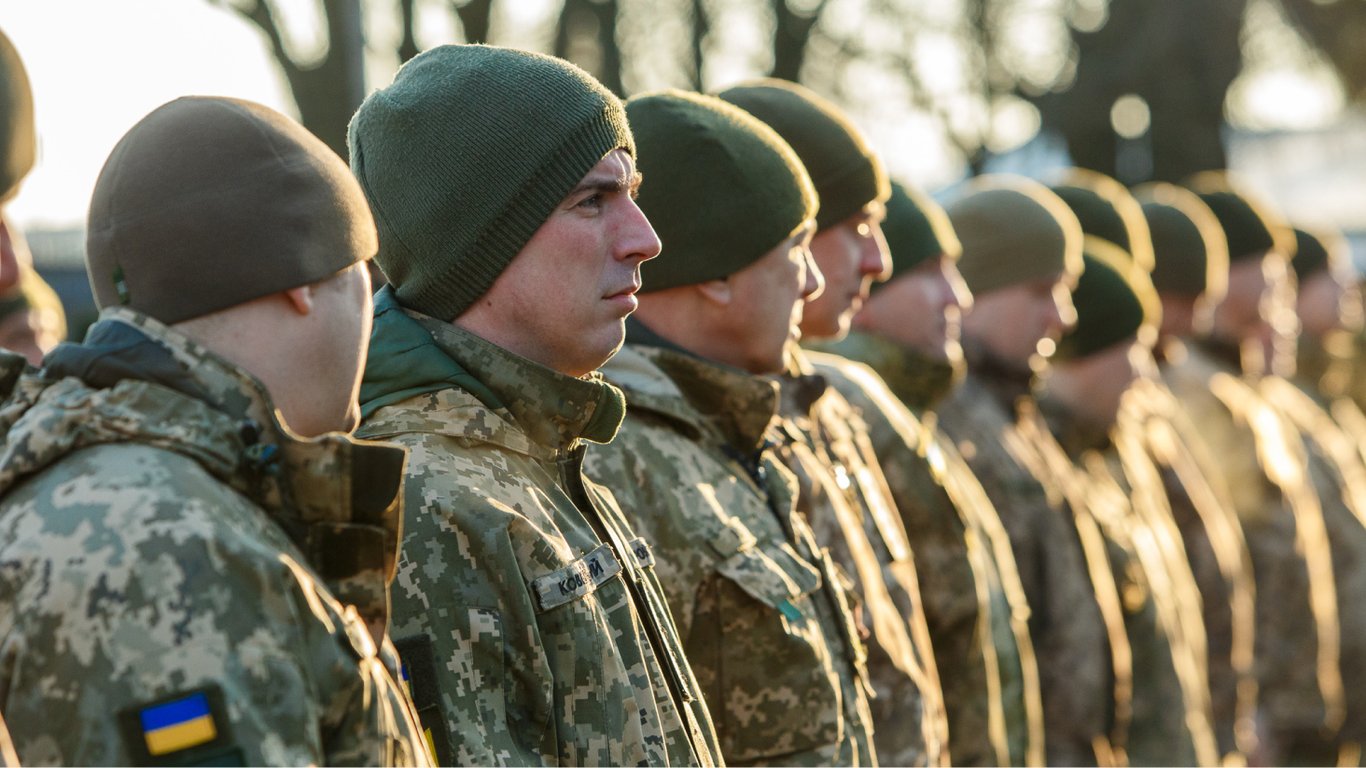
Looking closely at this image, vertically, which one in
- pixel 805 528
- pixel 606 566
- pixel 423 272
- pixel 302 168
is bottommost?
pixel 805 528

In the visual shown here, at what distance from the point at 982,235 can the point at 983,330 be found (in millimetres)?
380

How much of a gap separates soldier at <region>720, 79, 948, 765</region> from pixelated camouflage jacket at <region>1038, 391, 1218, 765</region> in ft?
5.85

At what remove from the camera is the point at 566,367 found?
3332 mm

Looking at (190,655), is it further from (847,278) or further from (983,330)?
(983,330)

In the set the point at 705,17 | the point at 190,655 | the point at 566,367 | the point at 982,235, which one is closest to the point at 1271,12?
the point at 705,17

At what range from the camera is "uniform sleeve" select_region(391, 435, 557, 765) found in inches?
110

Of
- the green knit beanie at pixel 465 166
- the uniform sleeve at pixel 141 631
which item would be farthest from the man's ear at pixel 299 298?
the green knit beanie at pixel 465 166

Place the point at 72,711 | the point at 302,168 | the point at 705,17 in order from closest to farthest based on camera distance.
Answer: the point at 72,711 → the point at 302,168 → the point at 705,17

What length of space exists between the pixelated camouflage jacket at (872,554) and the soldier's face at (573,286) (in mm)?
1167

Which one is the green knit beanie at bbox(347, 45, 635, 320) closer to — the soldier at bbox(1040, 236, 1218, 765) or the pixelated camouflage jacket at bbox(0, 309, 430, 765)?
the pixelated camouflage jacket at bbox(0, 309, 430, 765)

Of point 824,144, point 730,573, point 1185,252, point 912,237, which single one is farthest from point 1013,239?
point 730,573

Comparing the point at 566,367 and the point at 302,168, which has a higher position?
the point at 302,168

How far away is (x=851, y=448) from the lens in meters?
4.99

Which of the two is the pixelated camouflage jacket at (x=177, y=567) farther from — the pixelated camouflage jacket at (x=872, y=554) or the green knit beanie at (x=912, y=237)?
the green knit beanie at (x=912, y=237)
